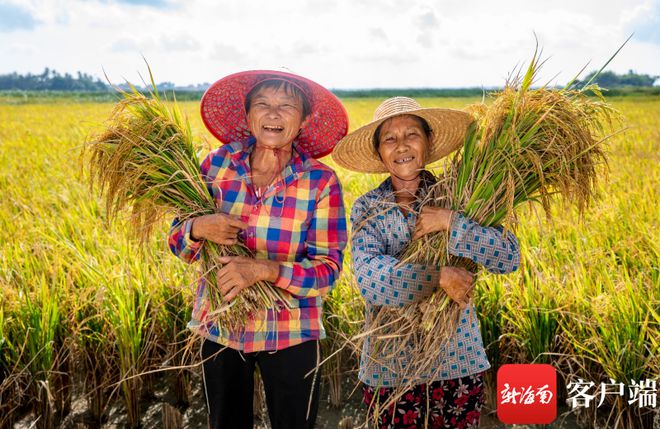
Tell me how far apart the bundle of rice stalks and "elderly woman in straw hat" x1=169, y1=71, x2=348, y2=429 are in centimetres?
4

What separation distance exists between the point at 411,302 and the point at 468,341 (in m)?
0.25

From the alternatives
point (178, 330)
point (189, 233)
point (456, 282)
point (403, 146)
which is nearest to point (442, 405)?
point (456, 282)

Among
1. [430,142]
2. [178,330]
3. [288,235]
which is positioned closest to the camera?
[288,235]

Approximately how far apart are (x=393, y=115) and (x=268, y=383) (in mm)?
920

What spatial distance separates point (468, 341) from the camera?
5.39 ft

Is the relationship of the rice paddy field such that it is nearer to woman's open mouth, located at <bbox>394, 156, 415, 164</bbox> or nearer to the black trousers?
the black trousers

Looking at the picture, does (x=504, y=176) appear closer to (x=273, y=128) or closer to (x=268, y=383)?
(x=273, y=128)

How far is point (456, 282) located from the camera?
1.48m

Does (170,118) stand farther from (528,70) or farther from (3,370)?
(3,370)

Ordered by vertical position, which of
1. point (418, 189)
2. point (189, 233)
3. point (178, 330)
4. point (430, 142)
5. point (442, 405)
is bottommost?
point (178, 330)

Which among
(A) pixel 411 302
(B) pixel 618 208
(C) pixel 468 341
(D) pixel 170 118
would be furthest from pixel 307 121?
(B) pixel 618 208

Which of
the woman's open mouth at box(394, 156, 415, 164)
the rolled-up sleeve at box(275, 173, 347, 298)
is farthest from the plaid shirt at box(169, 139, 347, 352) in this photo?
the woman's open mouth at box(394, 156, 415, 164)

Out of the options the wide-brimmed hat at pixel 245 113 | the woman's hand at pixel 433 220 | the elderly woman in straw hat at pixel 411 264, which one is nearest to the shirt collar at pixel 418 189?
the elderly woman in straw hat at pixel 411 264

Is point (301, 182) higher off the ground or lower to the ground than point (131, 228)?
higher
